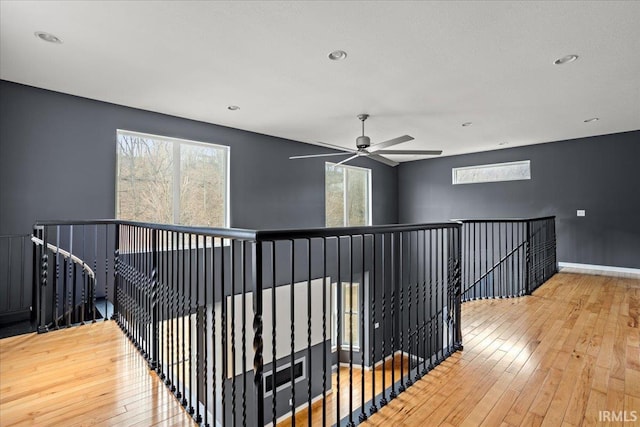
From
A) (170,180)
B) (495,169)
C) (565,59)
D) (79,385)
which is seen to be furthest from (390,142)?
(495,169)

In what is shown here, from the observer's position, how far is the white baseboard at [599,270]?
563cm

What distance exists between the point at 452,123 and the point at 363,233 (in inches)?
173

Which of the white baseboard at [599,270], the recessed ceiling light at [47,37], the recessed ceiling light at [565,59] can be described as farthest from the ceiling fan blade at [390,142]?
the white baseboard at [599,270]

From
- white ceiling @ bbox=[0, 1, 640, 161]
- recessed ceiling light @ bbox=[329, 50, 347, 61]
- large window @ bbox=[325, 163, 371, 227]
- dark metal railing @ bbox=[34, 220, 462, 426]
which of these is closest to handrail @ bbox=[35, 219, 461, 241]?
dark metal railing @ bbox=[34, 220, 462, 426]

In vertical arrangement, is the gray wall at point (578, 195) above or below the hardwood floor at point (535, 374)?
above

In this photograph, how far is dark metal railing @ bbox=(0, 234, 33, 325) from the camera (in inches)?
139

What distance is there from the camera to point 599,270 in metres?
6.01

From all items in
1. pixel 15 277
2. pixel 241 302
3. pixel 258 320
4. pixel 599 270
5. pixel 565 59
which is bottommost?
pixel 599 270

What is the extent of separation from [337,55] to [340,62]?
13 cm

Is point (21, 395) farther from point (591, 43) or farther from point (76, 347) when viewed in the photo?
point (591, 43)

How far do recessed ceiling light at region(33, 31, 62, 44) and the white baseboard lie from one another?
815 cm

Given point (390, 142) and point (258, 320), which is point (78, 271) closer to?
point (258, 320)

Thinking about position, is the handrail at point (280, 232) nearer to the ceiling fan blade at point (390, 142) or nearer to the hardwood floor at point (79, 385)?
the hardwood floor at point (79, 385)

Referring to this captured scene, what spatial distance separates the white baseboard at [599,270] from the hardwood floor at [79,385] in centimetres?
705
